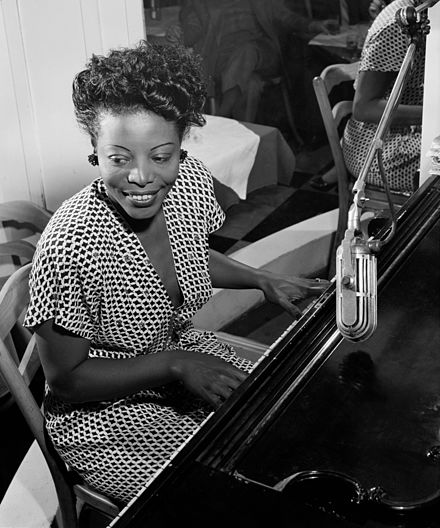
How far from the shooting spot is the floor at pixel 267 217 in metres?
2.09

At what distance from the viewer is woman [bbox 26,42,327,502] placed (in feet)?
5.06

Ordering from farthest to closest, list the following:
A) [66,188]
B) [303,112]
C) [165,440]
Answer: [303,112]
[66,188]
[165,440]

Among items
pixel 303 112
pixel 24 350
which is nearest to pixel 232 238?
pixel 303 112

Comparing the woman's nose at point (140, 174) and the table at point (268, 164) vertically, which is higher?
the woman's nose at point (140, 174)

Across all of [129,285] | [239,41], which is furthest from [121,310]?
[239,41]

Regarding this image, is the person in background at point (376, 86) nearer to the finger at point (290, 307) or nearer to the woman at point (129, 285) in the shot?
the finger at point (290, 307)

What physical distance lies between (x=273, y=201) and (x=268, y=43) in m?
0.50

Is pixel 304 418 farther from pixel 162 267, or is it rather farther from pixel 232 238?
pixel 232 238

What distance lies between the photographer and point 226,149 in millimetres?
2248

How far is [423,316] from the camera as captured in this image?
1659mm

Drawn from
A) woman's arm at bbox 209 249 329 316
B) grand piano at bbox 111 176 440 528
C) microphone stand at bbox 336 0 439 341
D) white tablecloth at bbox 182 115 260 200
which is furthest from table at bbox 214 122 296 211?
microphone stand at bbox 336 0 439 341

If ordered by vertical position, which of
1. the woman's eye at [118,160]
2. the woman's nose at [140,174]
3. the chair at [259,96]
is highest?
the woman's eye at [118,160]

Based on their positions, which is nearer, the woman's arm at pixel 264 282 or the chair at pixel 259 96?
the woman's arm at pixel 264 282

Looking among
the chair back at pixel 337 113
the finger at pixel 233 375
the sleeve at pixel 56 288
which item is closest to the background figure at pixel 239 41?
the chair back at pixel 337 113
